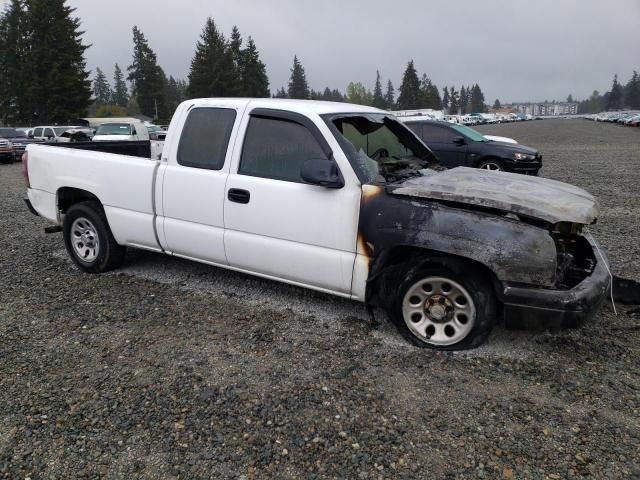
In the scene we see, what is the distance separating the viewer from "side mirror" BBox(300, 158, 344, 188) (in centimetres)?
361

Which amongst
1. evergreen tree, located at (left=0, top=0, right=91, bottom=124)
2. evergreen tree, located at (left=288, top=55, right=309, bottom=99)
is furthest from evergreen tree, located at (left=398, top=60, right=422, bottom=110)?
evergreen tree, located at (left=0, top=0, right=91, bottom=124)

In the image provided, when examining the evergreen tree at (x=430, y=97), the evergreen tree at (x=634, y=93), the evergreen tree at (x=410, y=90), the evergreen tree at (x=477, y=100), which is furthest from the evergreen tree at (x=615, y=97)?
the evergreen tree at (x=410, y=90)

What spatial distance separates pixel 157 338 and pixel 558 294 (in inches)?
116

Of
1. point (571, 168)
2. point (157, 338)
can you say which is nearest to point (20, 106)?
point (571, 168)

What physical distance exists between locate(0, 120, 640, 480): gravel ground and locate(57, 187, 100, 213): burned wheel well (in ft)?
3.61

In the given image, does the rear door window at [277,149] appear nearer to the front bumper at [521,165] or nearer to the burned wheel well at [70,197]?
the burned wheel well at [70,197]

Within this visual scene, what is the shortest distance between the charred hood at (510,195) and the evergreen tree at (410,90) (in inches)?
3724

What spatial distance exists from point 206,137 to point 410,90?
318 feet

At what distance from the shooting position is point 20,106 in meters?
49.9

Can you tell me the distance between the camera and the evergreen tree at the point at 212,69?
6562 cm

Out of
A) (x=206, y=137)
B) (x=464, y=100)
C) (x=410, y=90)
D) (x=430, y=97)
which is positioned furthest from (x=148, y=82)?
(x=464, y=100)

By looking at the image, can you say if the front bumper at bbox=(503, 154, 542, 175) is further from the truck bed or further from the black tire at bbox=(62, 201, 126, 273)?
the black tire at bbox=(62, 201, 126, 273)

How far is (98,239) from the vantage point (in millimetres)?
5227

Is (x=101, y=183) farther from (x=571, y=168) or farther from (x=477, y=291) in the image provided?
(x=571, y=168)
